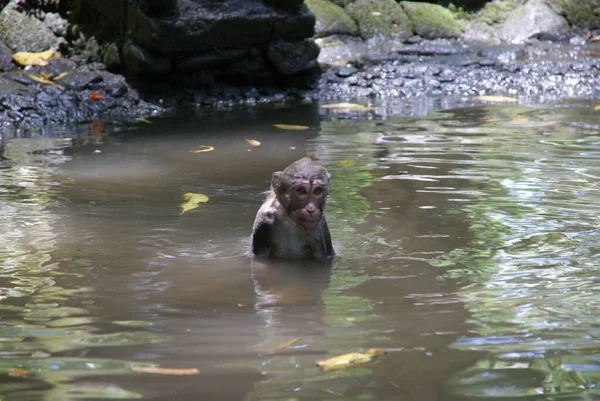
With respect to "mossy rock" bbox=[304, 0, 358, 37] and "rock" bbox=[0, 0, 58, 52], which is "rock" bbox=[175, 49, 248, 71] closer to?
"rock" bbox=[0, 0, 58, 52]

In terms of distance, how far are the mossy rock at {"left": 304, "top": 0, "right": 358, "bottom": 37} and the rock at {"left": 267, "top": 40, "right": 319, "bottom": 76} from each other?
1.74 meters

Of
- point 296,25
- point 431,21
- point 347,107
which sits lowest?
point 347,107

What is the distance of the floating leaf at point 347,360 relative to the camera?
A: 3.36 m

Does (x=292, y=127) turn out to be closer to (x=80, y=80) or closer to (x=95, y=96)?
(x=95, y=96)

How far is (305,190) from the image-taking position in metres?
4.86

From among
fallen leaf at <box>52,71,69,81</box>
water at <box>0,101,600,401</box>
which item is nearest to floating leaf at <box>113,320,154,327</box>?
water at <box>0,101,600,401</box>

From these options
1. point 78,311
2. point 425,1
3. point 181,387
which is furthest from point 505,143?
point 425,1

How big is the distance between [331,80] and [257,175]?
6.05m

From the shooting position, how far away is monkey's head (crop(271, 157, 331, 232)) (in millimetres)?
4828

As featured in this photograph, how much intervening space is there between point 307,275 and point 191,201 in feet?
6.72

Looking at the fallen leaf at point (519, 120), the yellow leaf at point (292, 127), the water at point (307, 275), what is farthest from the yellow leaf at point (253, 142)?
the fallen leaf at point (519, 120)

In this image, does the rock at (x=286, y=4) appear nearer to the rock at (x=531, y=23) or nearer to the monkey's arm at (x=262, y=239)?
the rock at (x=531, y=23)

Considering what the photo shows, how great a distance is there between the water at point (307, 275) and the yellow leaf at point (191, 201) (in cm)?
8

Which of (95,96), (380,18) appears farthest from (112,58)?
(380,18)
